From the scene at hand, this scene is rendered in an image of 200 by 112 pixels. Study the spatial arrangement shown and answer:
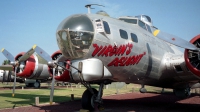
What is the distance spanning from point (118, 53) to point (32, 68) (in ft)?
58.4

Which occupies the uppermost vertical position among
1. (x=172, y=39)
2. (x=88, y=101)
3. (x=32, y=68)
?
(x=172, y=39)

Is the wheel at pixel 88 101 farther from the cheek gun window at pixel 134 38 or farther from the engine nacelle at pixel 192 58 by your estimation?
the engine nacelle at pixel 192 58

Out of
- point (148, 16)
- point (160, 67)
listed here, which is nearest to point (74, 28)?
point (160, 67)

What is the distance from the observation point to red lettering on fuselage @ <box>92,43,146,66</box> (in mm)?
7453

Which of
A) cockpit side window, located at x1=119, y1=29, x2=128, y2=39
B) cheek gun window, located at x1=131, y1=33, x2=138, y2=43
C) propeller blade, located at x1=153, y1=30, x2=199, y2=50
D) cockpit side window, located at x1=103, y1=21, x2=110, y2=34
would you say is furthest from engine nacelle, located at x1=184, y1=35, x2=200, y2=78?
cockpit side window, located at x1=103, y1=21, x2=110, y2=34

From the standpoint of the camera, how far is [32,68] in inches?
927

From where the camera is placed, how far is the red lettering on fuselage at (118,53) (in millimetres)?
7453

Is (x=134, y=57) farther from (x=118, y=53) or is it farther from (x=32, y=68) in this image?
(x=32, y=68)

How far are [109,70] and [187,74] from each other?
4.53 meters

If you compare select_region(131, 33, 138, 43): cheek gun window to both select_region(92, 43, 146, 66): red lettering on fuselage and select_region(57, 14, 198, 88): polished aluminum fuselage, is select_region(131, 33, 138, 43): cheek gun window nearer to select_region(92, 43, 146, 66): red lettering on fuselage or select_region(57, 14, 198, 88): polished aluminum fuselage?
select_region(57, 14, 198, 88): polished aluminum fuselage

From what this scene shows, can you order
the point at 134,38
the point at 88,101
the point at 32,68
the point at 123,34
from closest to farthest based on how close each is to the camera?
the point at 123,34, the point at 134,38, the point at 88,101, the point at 32,68

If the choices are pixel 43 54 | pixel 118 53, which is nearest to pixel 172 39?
pixel 118 53

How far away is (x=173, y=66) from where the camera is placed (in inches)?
403

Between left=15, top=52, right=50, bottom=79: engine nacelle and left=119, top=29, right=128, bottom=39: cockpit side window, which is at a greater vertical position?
left=119, top=29, right=128, bottom=39: cockpit side window
